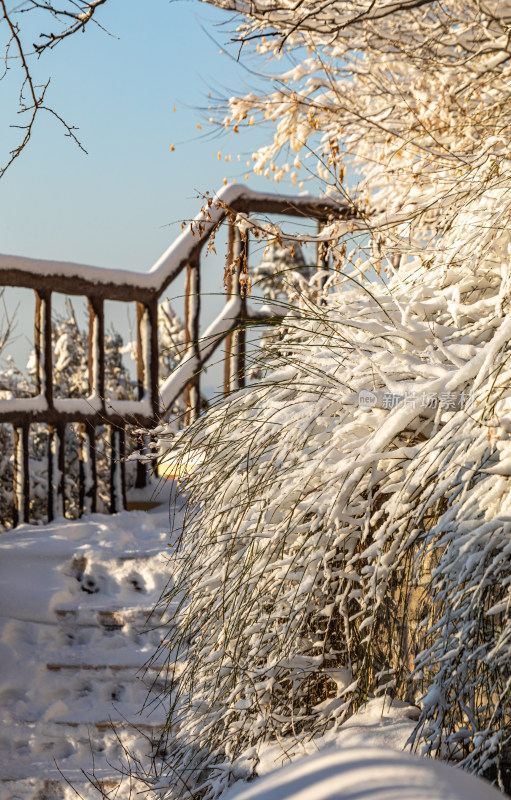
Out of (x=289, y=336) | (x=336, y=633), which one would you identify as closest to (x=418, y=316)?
(x=289, y=336)

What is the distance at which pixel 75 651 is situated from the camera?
4117 millimetres

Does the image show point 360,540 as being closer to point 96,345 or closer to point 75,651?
point 75,651

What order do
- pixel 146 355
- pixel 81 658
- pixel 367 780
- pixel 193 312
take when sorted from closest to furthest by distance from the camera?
pixel 367 780 < pixel 81 658 < pixel 146 355 < pixel 193 312

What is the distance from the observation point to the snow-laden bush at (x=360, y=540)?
200 cm

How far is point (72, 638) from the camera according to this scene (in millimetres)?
4211

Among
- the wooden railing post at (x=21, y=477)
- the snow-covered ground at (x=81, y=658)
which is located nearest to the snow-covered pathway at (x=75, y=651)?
the snow-covered ground at (x=81, y=658)

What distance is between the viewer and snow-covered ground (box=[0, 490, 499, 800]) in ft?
11.3

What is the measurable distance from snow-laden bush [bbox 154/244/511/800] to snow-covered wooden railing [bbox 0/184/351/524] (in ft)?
7.73

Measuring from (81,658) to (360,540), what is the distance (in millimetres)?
→ 2210

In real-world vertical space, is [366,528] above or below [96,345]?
below

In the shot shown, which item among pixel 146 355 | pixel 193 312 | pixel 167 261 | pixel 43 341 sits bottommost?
pixel 146 355

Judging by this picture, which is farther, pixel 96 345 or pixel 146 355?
pixel 146 355

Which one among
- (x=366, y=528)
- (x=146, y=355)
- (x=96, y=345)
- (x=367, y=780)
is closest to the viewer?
(x=367, y=780)
